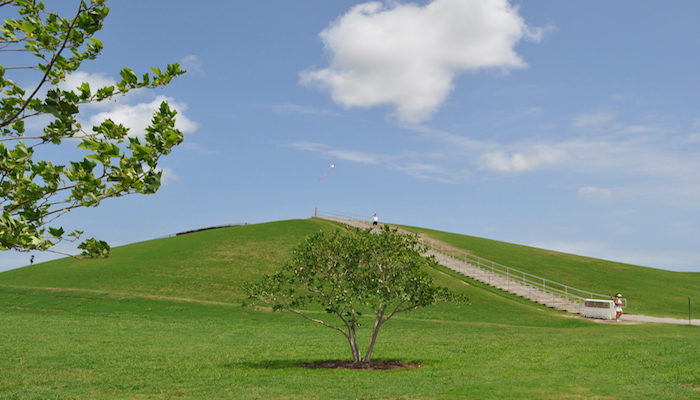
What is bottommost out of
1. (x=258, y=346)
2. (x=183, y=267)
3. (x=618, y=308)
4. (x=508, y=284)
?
(x=258, y=346)

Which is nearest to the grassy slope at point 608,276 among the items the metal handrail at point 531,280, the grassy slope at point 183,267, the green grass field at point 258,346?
the metal handrail at point 531,280

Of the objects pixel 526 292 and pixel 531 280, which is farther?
pixel 531 280

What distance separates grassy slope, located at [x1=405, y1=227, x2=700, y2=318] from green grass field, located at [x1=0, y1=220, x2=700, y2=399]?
1300cm

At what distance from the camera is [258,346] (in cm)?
2903

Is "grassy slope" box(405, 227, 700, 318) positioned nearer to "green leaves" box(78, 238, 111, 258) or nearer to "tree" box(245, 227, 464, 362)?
"tree" box(245, 227, 464, 362)

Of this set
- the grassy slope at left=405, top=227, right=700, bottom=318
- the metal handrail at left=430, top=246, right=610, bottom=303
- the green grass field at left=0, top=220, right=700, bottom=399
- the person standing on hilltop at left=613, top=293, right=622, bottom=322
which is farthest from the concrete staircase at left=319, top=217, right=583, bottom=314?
the grassy slope at left=405, top=227, right=700, bottom=318

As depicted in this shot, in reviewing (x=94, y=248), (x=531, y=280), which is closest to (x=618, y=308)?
(x=531, y=280)

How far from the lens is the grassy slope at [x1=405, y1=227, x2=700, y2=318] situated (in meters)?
54.2

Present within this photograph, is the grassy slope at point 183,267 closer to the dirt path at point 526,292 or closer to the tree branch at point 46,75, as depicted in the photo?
the dirt path at point 526,292

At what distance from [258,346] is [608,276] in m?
50.5

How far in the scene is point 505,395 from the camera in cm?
1647

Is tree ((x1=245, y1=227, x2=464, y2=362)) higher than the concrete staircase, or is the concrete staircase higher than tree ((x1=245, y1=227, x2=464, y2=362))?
tree ((x1=245, y1=227, x2=464, y2=362))

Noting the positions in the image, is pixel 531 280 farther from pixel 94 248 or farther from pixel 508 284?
pixel 94 248

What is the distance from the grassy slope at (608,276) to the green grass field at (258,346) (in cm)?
1300
